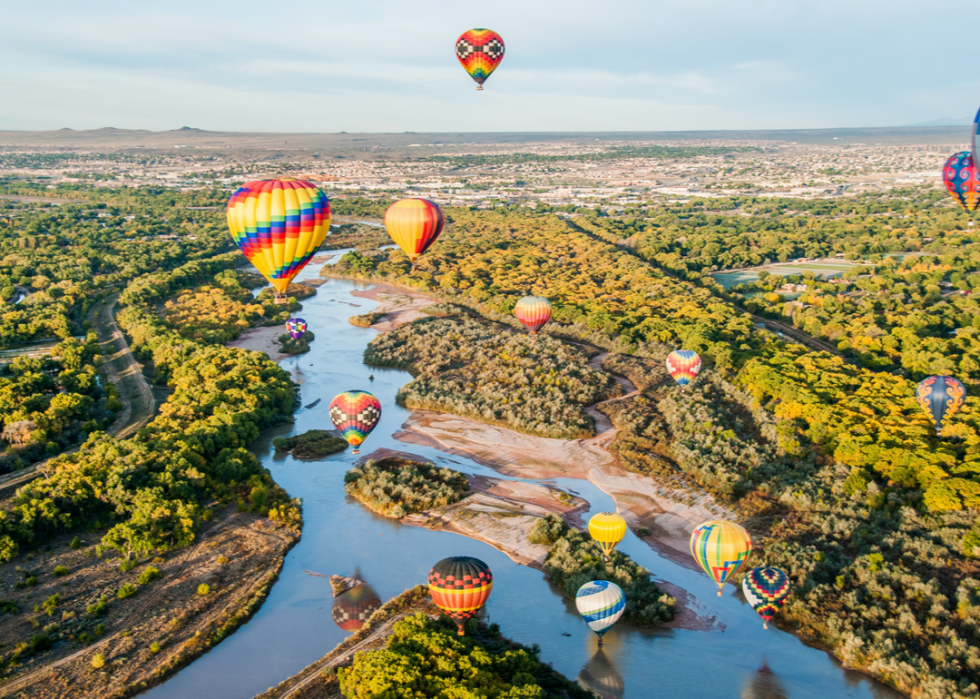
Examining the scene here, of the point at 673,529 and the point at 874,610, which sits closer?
the point at 874,610

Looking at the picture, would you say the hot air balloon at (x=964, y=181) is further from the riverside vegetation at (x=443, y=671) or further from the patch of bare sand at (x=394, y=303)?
the riverside vegetation at (x=443, y=671)

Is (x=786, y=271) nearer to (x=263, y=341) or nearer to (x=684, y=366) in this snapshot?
(x=684, y=366)

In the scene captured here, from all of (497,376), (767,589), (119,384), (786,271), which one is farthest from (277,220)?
(786,271)

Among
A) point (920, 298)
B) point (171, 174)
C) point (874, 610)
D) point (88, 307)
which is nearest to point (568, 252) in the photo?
point (920, 298)

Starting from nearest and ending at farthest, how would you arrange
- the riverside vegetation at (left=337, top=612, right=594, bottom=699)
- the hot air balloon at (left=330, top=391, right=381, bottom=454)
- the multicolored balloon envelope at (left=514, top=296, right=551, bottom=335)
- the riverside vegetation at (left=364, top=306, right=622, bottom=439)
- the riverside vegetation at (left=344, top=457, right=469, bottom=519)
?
the riverside vegetation at (left=337, top=612, right=594, bottom=699) → the riverside vegetation at (left=344, top=457, right=469, bottom=519) → the hot air balloon at (left=330, top=391, right=381, bottom=454) → the riverside vegetation at (left=364, top=306, right=622, bottom=439) → the multicolored balloon envelope at (left=514, top=296, right=551, bottom=335)

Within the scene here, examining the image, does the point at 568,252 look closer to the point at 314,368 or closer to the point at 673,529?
the point at 314,368

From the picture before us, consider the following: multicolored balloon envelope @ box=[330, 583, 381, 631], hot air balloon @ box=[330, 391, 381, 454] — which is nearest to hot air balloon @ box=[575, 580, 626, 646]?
multicolored balloon envelope @ box=[330, 583, 381, 631]

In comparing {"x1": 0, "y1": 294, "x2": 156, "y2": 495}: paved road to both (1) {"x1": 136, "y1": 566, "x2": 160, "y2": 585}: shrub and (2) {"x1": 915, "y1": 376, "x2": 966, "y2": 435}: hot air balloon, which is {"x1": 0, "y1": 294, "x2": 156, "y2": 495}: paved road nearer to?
(1) {"x1": 136, "y1": 566, "x2": 160, "y2": 585}: shrub
